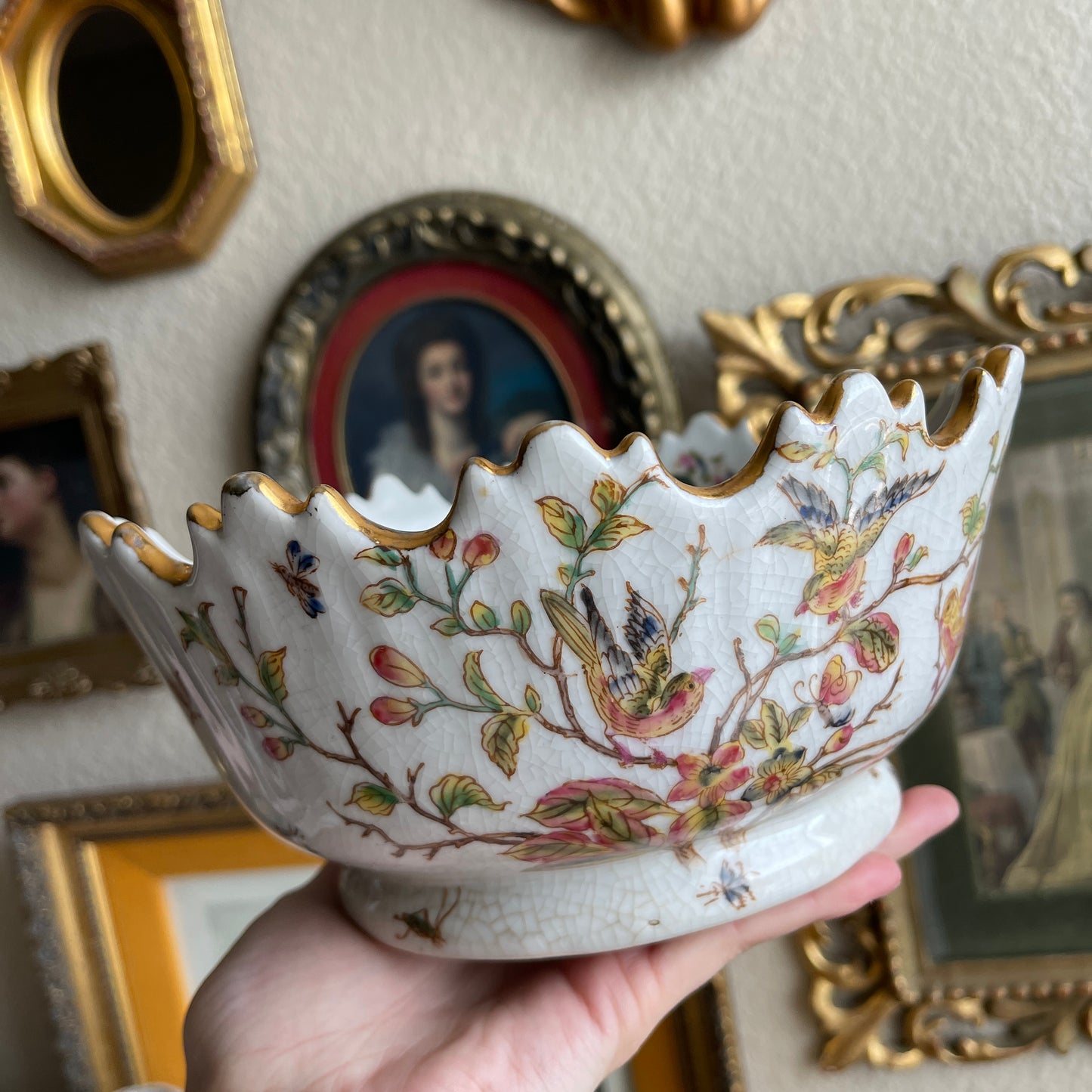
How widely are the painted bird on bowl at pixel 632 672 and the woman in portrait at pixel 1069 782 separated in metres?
0.42

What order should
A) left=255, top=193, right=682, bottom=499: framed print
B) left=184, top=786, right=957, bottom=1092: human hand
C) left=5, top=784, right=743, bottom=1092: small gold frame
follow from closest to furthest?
left=184, top=786, right=957, bottom=1092: human hand → left=255, top=193, right=682, bottom=499: framed print → left=5, top=784, right=743, bottom=1092: small gold frame

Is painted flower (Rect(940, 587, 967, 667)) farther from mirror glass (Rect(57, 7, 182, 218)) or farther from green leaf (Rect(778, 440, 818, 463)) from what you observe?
mirror glass (Rect(57, 7, 182, 218))

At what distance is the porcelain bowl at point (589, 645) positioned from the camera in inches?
10.9

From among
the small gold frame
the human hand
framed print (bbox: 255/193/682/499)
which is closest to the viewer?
the human hand

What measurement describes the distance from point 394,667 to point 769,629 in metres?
0.12

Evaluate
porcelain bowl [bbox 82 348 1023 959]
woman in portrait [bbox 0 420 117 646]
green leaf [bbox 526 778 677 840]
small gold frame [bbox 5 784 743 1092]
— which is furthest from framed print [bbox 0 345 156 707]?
green leaf [bbox 526 778 677 840]

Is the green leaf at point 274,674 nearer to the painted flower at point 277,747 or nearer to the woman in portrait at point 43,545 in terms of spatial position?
the painted flower at point 277,747

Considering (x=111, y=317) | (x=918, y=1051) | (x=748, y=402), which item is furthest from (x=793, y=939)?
(x=111, y=317)

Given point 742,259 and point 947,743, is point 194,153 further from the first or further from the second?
point 947,743

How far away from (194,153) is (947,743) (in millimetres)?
740

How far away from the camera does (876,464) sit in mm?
291

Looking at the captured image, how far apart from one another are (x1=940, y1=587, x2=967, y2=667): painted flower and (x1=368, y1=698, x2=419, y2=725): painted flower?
198mm

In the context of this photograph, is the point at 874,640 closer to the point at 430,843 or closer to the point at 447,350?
the point at 430,843

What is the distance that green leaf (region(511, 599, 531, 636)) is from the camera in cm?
28
